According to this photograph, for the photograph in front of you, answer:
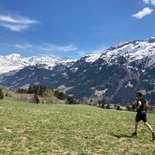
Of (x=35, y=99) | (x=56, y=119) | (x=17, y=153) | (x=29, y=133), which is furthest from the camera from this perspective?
(x=35, y=99)

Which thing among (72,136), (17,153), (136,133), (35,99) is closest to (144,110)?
(136,133)

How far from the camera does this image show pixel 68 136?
31797 mm

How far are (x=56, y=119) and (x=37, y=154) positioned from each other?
49.7 ft

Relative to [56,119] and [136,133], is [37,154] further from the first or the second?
[56,119]

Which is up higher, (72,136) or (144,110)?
(144,110)

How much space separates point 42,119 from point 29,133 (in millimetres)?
8139

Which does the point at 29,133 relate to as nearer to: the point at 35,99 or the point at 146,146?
the point at 146,146

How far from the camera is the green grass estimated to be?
90.8ft

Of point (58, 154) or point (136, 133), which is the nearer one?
point (58, 154)

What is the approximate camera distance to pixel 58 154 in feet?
86.4

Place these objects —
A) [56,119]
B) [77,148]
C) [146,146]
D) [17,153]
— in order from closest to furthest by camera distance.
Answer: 1. [17,153]
2. [77,148]
3. [146,146]
4. [56,119]

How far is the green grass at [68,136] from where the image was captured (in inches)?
1090

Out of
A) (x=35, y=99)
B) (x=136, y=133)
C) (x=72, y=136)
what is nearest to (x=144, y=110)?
(x=136, y=133)

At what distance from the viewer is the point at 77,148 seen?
2811cm
